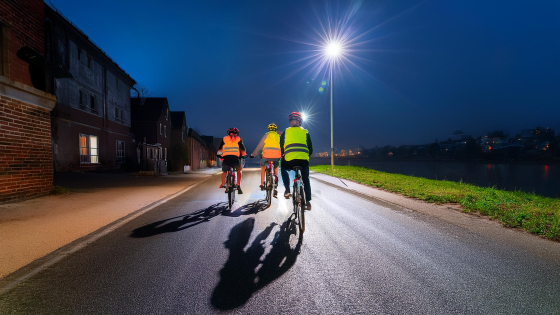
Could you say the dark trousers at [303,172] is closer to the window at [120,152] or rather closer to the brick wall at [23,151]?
the brick wall at [23,151]

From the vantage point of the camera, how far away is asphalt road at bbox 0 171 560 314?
8.55ft

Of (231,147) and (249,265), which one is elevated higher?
(231,147)

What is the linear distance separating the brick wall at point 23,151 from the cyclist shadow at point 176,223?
15.8ft

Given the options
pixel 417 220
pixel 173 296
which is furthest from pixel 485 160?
pixel 173 296

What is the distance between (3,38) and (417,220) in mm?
12101

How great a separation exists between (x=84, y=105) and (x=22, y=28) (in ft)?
44.7

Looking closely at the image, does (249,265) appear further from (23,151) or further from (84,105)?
(84,105)

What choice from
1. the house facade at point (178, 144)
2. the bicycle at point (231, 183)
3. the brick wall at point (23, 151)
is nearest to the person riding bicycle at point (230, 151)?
the bicycle at point (231, 183)

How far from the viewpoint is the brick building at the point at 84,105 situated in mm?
16938

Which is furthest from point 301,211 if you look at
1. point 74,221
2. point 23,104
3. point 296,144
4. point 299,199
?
point 23,104

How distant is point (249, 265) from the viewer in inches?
141

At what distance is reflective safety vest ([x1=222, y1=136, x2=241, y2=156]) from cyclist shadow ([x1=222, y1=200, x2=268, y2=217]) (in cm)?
164

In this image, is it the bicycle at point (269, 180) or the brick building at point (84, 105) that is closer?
the bicycle at point (269, 180)

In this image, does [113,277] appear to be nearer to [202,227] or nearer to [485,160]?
[202,227]
